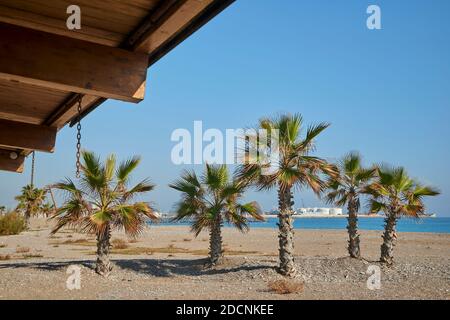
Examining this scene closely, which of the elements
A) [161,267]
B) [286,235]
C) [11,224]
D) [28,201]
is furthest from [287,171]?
[28,201]

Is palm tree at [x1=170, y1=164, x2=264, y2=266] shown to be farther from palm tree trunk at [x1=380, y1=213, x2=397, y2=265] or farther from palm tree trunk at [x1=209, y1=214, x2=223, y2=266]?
palm tree trunk at [x1=380, y1=213, x2=397, y2=265]

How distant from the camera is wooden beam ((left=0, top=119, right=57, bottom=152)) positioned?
734cm

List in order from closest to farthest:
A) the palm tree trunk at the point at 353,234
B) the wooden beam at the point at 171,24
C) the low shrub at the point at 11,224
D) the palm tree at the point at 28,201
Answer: the wooden beam at the point at 171,24
the palm tree trunk at the point at 353,234
the low shrub at the point at 11,224
the palm tree at the point at 28,201

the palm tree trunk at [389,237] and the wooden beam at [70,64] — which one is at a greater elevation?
the wooden beam at [70,64]

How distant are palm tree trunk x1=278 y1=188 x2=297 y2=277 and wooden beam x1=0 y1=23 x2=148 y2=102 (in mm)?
9989

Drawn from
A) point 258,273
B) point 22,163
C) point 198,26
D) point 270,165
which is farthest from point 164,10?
point 258,273

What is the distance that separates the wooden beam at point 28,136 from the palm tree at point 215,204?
332 inches

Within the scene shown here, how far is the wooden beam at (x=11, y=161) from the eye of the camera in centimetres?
977

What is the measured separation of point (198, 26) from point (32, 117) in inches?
171

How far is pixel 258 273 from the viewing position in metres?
13.7

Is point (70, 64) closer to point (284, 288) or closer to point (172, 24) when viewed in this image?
point (172, 24)

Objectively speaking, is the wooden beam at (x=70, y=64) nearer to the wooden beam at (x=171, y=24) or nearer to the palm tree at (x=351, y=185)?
the wooden beam at (x=171, y=24)

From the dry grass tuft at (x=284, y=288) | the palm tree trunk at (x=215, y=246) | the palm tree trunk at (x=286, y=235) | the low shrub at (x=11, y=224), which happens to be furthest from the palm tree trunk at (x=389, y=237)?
the low shrub at (x=11, y=224)

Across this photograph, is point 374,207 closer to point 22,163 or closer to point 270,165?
point 270,165
